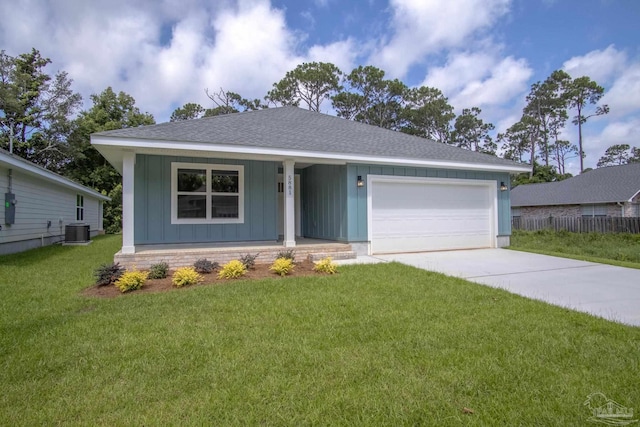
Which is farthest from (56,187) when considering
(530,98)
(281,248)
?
(530,98)

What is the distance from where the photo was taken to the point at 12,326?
3.61 m

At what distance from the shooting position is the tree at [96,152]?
22359 millimetres

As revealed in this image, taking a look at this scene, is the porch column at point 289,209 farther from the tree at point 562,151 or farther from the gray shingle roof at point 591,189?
the tree at point 562,151

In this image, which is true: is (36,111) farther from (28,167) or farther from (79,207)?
(28,167)

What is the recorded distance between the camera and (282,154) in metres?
7.74

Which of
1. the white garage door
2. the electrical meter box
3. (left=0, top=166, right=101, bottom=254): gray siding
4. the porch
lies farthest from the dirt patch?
(left=0, top=166, right=101, bottom=254): gray siding

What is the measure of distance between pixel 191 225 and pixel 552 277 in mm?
7764

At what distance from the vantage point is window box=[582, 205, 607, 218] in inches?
791

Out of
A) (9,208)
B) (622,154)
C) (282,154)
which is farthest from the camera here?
(622,154)

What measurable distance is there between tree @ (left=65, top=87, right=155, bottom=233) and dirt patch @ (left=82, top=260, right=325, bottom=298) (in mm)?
19148

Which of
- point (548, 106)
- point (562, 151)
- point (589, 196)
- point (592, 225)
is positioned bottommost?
point (592, 225)

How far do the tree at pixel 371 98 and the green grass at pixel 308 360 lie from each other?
26324mm

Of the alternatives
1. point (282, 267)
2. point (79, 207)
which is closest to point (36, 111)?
point (79, 207)

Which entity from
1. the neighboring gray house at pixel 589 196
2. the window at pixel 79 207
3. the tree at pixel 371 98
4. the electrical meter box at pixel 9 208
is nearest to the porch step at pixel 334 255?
the electrical meter box at pixel 9 208
